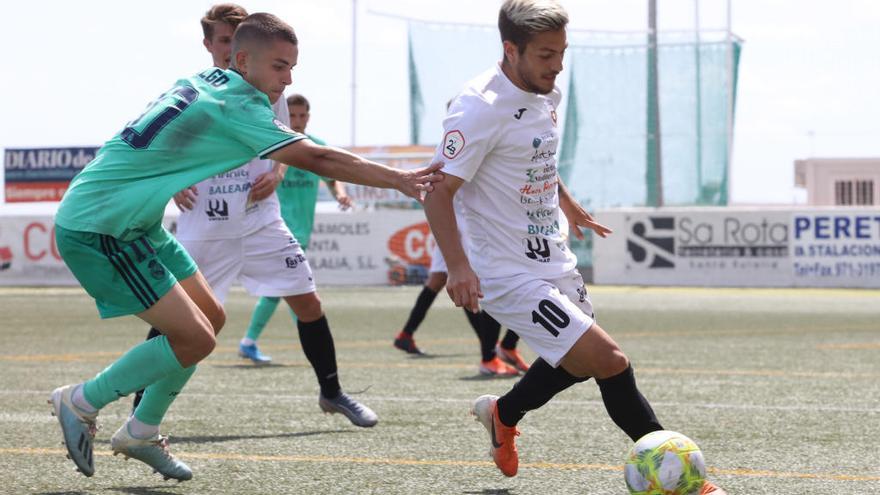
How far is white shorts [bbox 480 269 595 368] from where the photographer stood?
17.7 feet

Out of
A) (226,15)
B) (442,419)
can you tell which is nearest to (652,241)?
(442,419)

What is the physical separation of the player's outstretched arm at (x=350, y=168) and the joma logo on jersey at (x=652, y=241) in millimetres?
22722

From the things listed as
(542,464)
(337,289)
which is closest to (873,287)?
(337,289)

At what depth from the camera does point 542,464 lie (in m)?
6.33

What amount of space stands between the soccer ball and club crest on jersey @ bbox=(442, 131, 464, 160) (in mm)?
1257

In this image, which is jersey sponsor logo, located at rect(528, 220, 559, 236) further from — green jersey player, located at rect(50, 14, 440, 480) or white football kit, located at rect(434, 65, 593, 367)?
green jersey player, located at rect(50, 14, 440, 480)

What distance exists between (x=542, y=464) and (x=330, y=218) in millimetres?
23419

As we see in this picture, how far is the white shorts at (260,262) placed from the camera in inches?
319

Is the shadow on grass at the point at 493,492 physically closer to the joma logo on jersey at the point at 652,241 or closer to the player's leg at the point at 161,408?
the player's leg at the point at 161,408

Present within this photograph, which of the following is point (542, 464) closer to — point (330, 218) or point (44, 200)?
point (330, 218)

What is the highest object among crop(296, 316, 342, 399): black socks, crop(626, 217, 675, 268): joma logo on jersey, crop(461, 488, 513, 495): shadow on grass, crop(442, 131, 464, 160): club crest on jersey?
crop(442, 131, 464, 160): club crest on jersey

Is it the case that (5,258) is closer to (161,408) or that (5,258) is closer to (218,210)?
(218,210)

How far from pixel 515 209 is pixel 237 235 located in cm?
343

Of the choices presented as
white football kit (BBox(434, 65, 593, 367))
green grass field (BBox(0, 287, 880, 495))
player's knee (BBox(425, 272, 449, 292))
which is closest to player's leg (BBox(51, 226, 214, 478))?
green grass field (BBox(0, 287, 880, 495))
